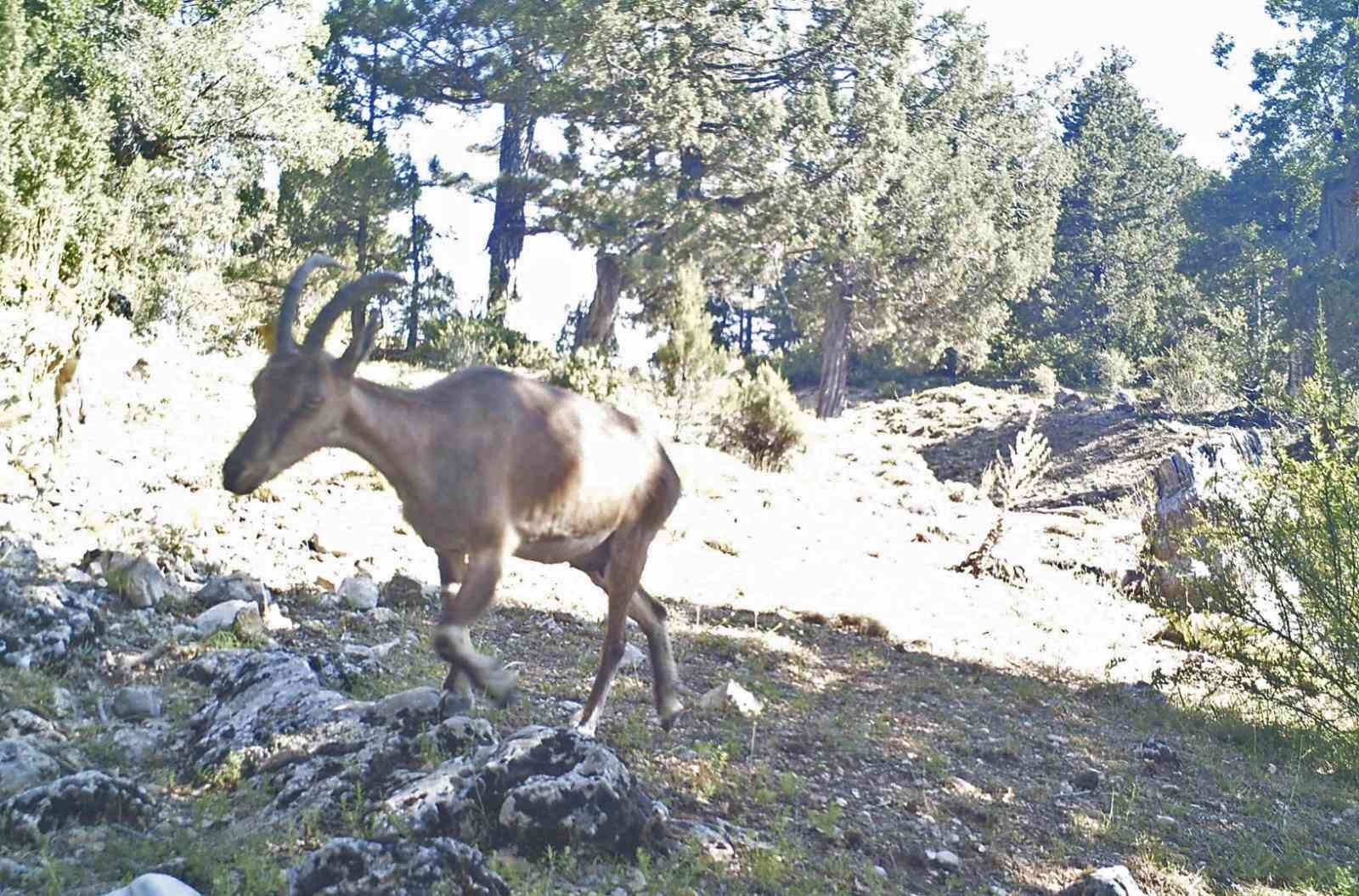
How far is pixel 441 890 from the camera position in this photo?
3801mm

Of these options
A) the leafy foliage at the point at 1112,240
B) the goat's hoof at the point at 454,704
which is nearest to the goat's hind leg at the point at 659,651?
the goat's hoof at the point at 454,704

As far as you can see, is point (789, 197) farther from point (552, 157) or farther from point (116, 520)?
point (116, 520)

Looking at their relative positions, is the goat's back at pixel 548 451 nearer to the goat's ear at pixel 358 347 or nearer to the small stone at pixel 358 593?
the goat's ear at pixel 358 347

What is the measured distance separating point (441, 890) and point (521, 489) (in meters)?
1.59

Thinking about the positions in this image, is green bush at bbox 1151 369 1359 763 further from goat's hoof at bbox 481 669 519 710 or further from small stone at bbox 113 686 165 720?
small stone at bbox 113 686 165 720

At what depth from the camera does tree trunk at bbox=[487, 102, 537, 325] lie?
1087 inches

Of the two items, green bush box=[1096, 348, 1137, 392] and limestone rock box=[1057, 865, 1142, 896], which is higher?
green bush box=[1096, 348, 1137, 392]

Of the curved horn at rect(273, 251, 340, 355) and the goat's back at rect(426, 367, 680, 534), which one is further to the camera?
the goat's back at rect(426, 367, 680, 534)

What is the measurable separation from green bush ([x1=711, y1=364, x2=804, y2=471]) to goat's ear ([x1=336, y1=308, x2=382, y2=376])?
1632 centimetres

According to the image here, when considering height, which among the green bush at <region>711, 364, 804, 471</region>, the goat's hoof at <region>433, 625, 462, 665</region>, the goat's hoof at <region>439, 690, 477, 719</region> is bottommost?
the goat's hoof at <region>439, 690, 477, 719</region>

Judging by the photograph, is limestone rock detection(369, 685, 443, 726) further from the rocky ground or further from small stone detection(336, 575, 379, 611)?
small stone detection(336, 575, 379, 611)

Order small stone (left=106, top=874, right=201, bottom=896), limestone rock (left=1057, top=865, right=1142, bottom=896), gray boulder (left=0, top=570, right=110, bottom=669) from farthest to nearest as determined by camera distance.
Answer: gray boulder (left=0, top=570, right=110, bottom=669)
limestone rock (left=1057, top=865, right=1142, bottom=896)
small stone (left=106, top=874, right=201, bottom=896)

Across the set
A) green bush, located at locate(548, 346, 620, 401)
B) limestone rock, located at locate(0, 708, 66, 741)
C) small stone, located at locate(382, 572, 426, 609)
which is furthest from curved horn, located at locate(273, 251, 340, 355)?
green bush, located at locate(548, 346, 620, 401)

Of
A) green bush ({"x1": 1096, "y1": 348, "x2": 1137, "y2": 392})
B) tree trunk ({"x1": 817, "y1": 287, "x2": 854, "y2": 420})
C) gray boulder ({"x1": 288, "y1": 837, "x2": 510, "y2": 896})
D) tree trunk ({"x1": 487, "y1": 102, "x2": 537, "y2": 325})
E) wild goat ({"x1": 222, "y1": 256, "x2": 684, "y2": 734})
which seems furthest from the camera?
green bush ({"x1": 1096, "y1": 348, "x2": 1137, "y2": 392})
